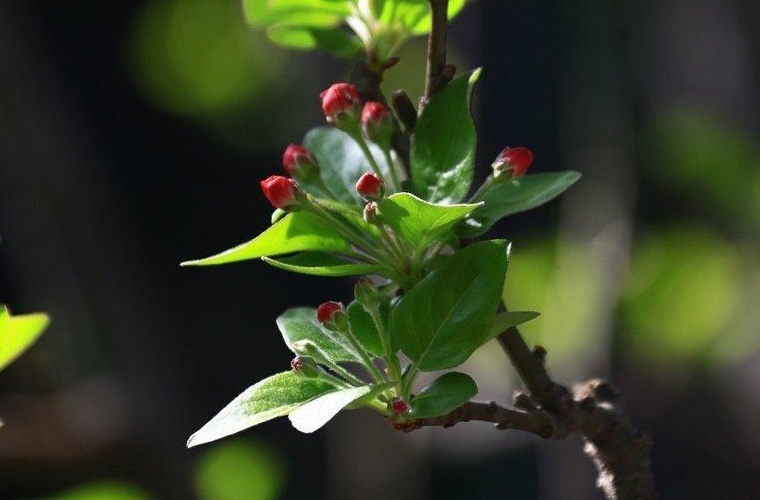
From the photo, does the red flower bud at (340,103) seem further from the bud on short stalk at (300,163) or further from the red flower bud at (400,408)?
the red flower bud at (400,408)

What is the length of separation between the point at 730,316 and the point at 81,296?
1.45m

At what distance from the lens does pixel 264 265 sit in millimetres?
2756

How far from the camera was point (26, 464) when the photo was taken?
2.39 metres

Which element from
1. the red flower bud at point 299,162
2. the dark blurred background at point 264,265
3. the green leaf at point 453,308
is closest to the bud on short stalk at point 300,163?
the red flower bud at point 299,162

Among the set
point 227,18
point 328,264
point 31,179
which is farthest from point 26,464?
point 328,264

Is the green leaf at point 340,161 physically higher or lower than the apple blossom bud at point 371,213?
higher

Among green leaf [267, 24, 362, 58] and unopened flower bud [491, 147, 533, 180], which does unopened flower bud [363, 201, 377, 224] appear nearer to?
unopened flower bud [491, 147, 533, 180]

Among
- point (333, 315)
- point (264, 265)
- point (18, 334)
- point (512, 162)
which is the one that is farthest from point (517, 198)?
point (264, 265)

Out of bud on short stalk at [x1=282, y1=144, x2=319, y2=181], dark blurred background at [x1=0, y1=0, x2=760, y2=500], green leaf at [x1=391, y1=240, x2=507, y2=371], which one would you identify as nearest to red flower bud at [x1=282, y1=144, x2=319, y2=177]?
bud on short stalk at [x1=282, y1=144, x2=319, y2=181]

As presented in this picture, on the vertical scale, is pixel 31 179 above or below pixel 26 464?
above

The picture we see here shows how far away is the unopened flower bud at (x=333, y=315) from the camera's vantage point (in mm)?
591

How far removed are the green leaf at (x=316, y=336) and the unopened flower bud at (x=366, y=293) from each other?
0.05m

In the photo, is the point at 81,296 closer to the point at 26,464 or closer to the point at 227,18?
the point at 26,464

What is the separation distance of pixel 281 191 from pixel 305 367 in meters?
0.09
